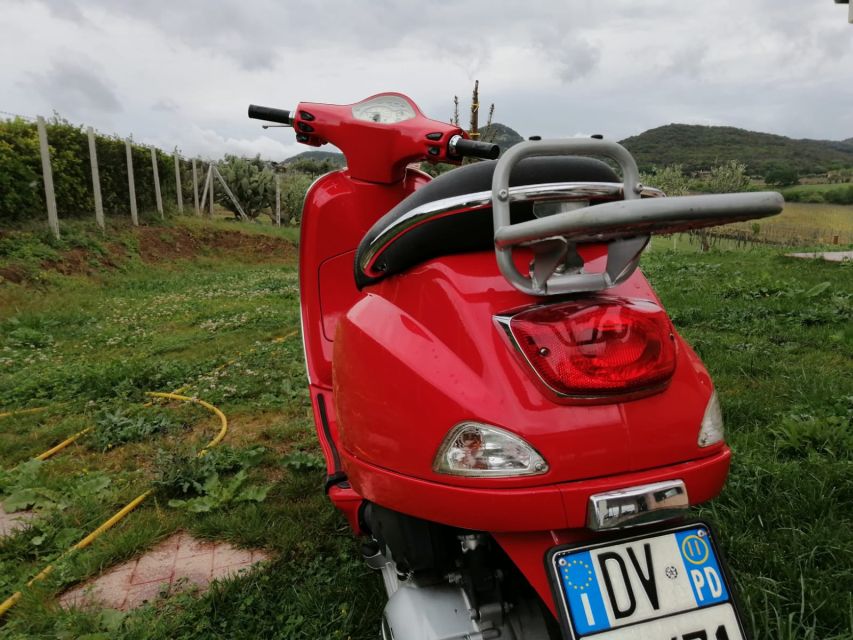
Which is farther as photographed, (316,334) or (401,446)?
(316,334)

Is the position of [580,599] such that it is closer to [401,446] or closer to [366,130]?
[401,446]

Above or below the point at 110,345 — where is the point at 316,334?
above

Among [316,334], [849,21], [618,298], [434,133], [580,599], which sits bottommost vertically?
[580,599]

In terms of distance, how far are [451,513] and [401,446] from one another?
139 mm

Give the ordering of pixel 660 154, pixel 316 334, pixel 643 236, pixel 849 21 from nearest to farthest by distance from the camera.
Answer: pixel 643 236
pixel 316 334
pixel 849 21
pixel 660 154

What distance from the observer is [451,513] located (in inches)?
38.6

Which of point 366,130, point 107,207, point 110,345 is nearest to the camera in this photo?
point 366,130

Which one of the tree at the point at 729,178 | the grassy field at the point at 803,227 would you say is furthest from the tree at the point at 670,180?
the grassy field at the point at 803,227

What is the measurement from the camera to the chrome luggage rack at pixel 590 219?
789 mm

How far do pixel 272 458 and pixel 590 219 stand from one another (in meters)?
2.26

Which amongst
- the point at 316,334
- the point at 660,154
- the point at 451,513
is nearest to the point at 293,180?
the point at 316,334

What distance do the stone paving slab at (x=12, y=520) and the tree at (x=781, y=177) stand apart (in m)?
32.4

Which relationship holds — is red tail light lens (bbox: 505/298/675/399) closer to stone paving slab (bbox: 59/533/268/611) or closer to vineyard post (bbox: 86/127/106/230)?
stone paving slab (bbox: 59/533/268/611)

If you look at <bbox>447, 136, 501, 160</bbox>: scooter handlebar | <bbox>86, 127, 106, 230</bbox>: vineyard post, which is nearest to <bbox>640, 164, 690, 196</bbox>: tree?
<bbox>86, 127, 106, 230</bbox>: vineyard post
